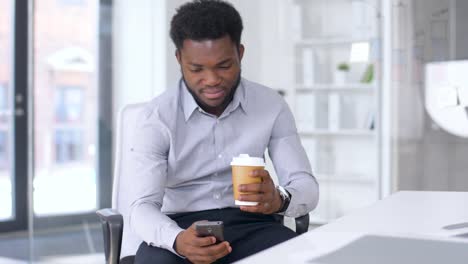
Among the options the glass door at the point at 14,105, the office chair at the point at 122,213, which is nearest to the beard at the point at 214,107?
the office chair at the point at 122,213

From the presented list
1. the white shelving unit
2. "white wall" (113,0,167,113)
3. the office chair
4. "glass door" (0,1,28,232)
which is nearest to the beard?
the office chair

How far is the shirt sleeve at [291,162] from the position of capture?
5.56 feet

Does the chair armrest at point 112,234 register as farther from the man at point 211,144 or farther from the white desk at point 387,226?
the white desk at point 387,226

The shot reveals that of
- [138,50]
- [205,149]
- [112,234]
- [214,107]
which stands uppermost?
[138,50]

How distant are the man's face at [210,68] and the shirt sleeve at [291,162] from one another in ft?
0.67

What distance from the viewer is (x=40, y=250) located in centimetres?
414

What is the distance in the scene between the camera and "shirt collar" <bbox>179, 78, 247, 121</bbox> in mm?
1675

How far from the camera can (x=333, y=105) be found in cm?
398

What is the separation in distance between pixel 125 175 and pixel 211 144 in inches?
12.9

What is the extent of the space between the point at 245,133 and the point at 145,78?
8.77 feet

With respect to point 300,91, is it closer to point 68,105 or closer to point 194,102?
point 68,105

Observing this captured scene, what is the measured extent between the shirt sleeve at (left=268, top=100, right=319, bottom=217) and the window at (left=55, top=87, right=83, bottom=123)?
3.09 m

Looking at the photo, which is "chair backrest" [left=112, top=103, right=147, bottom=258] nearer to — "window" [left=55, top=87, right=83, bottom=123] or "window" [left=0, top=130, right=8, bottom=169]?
"window" [left=55, top=87, right=83, bottom=123]

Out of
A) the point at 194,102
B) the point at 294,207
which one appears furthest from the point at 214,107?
the point at 294,207
